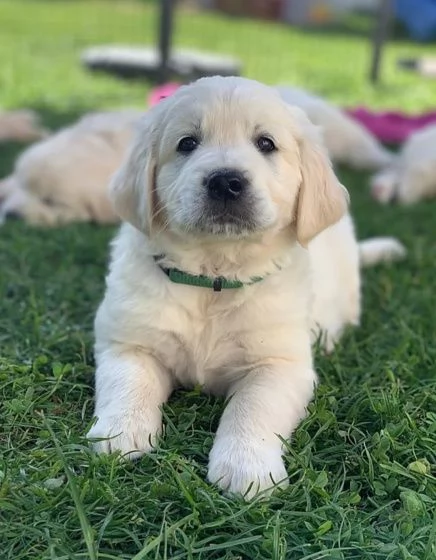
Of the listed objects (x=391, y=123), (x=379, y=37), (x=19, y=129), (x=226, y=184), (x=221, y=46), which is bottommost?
(x=221, y=46)

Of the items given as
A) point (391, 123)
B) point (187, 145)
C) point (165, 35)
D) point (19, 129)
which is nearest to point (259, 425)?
point (187, 145)

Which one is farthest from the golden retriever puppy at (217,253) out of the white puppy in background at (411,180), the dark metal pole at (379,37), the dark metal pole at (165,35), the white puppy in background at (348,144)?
the dark metal pole at (379,37)

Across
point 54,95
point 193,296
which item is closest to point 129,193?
point 193,296

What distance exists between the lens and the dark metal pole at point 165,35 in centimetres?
935

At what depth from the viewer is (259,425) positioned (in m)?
2.50

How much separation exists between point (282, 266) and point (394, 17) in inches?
641

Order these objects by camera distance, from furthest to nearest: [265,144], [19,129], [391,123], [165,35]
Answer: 1. [165,35]
2. [391,123]
3. [19,129]
4. [265,144]

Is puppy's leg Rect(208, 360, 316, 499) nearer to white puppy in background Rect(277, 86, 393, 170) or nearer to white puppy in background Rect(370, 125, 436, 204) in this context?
white puppy in background Rect(370, 125, 436, 204)

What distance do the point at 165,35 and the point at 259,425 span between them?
7699 mm

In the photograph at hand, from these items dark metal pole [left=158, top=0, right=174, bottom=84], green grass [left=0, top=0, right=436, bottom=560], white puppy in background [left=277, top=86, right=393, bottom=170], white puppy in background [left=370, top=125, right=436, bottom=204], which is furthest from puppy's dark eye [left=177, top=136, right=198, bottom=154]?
dark metal pole [left=158, top=0, right=174, bottom=84]

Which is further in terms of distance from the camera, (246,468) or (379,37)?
(379,37)

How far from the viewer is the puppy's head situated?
8.68 feet

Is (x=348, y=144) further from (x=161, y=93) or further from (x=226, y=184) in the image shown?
(x=226, y=184)

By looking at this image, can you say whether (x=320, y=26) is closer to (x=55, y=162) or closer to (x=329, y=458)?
(x=55, y=162)
